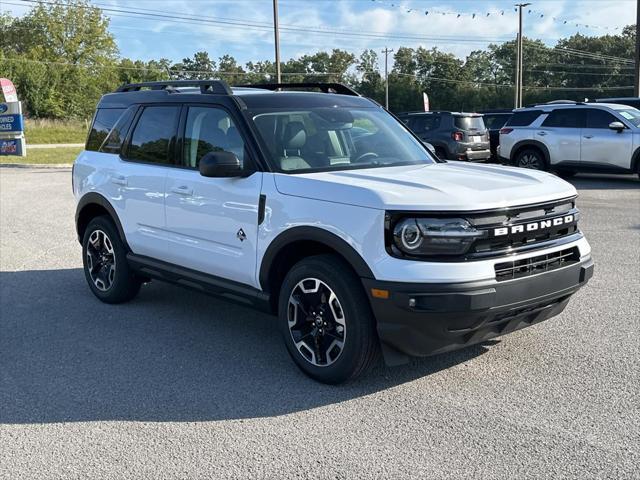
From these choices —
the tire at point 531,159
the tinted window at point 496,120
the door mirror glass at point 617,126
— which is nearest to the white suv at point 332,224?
the door mirror glass at point 617,126

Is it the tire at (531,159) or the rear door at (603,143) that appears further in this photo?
the tire at (531,159)

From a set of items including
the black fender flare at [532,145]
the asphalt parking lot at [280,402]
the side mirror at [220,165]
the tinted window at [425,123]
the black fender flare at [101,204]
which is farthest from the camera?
the tinted window at [425,123]

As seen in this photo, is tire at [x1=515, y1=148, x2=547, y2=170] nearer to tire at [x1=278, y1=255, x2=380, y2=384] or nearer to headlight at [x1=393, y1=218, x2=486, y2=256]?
tire at [x1=278, y1=255, x2=380, y2=384]

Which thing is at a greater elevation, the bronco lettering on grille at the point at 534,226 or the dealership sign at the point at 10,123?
the dealership sign at the point at 10,123

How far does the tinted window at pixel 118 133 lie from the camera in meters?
6.09

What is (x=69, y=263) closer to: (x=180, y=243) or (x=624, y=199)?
(x=180, y=243)

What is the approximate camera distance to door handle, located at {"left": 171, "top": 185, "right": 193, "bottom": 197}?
16.9ft

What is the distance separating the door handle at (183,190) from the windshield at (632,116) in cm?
1309

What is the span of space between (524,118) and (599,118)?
1.99 m

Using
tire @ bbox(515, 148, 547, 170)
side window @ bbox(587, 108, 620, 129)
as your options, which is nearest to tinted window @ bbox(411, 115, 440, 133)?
tire @ bbox(515, 148, 547, 170)

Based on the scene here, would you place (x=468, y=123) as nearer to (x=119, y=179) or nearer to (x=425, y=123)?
(x=425, y=123)

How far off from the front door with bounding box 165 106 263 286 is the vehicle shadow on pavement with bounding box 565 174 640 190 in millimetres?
12202

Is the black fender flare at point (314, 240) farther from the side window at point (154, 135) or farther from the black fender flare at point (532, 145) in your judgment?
the black fender flare at point (532, 145)

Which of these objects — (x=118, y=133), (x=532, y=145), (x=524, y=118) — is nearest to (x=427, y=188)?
(x=118, y=133)
